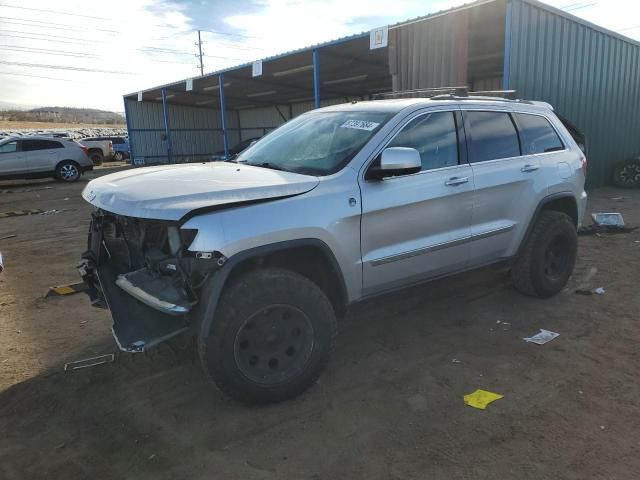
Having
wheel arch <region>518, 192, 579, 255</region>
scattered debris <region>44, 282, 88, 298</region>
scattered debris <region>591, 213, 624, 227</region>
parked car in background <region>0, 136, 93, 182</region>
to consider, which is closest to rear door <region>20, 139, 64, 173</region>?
parked car in background <region>0, 136, 93, 182</region>

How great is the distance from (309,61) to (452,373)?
13.8 meters

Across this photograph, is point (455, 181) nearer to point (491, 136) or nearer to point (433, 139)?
point (433, 139)

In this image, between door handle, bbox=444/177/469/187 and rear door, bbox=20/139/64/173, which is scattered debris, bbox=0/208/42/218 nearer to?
rear door, bbox=20/139/64/173

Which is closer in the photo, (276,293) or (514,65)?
(276,293)

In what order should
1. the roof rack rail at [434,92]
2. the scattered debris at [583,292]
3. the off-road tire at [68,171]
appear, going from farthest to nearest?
the off-road tire at [68,171] → the scattered debris at [583,292] → the roof rack rail at [434,92]

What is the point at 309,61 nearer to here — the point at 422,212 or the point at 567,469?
the point at 422,212

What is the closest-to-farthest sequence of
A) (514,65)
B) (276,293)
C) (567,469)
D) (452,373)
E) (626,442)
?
1. (567,469)
2. (626,442)
3. (276,293)
4. (452,373)
5. (514,65)

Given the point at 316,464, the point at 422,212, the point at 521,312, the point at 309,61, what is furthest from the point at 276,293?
the point at 309,61

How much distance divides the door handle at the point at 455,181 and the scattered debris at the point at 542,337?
4.55ft

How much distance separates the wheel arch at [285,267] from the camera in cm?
266

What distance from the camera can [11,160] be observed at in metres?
16.4

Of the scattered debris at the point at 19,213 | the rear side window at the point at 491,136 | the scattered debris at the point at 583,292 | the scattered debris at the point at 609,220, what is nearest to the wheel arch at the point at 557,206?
the rear side window at the point at 491,136

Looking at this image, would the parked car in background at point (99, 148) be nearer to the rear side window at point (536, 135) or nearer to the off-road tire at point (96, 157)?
the off-road tire at point (96, 157)

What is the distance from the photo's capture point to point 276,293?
283 centimetres
